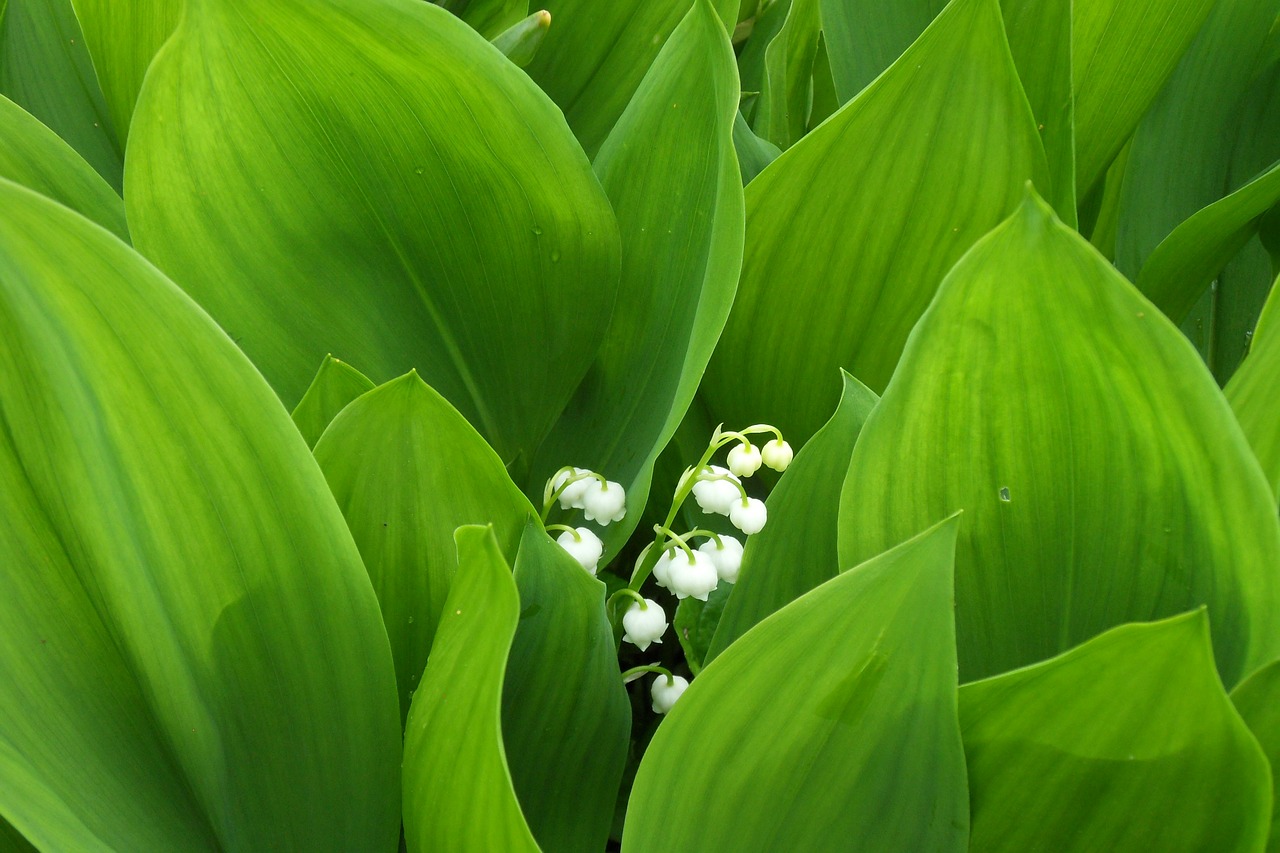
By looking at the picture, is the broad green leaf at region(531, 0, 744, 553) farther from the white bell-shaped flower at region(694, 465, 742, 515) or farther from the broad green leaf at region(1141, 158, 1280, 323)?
the broad green leaf at region(1141, 158, 1280, 323)

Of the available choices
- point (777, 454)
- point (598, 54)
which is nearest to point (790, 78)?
point (598, 54)

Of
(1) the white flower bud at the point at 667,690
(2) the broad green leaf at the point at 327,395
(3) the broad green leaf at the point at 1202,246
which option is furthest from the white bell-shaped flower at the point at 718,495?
(3) the broad green leaf at the point at 1202,246

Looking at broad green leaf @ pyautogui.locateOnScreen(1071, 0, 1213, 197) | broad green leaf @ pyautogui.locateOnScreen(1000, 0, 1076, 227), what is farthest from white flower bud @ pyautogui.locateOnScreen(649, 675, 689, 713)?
broad green leaf @ pyautogui.locateOnScreen(1071, 0, 1213, 197)

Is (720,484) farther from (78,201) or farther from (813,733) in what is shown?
(78,201)

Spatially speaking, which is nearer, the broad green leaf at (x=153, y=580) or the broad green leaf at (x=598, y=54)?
the broad green leaf at (x=153, y=580)

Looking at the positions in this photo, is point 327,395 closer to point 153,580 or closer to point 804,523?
point 153,580

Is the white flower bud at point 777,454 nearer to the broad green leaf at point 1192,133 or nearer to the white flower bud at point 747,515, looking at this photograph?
the white flower bud at point 747,515

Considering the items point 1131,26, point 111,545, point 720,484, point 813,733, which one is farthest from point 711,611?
point 1131,26
